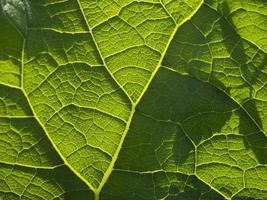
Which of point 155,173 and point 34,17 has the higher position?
point 34,17

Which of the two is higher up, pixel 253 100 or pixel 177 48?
pixel 177 48

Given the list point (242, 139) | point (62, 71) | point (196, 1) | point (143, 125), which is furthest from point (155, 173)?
point (196, 1)

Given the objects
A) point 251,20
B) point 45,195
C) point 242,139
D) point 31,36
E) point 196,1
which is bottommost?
point 242,139

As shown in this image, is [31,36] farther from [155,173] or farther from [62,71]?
[155,173]

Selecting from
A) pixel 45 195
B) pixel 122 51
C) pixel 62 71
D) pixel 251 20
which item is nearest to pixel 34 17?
pixel 62 71

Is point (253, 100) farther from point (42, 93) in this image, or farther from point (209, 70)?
point (42, 93)

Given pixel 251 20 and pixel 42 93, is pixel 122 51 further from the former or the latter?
pixel 251 20
